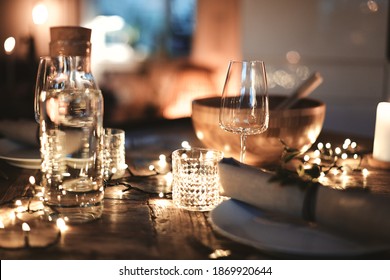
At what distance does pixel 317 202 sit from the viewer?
29.7 inches

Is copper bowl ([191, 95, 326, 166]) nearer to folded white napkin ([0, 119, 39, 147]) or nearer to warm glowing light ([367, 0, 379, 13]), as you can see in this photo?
folded white napkin ([0, 119, 39, 147])

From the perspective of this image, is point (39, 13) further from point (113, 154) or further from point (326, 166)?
→ point (326, 166)

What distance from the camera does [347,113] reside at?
3.17m

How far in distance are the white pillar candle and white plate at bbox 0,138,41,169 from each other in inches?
28.2

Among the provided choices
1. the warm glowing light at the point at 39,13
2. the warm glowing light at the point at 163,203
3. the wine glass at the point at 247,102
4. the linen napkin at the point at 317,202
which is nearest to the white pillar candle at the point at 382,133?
the wine glass at the point at 247,102

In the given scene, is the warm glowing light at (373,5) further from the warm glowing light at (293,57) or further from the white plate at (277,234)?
the white plate at (277,234)

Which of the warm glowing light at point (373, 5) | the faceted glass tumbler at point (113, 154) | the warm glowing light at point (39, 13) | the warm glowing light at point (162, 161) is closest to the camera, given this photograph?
the faceted glass tumbler at point (113, 154)

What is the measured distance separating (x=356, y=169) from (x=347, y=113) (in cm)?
209

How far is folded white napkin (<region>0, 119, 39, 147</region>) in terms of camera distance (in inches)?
48.2

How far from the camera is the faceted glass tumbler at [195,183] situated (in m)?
0.89

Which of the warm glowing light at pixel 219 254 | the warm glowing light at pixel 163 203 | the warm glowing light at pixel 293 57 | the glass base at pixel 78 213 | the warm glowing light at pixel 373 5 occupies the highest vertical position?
the warm glowing light at pixel 373 5

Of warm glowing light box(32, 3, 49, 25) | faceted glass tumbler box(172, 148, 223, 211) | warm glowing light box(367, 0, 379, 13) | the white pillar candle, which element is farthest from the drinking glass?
warm glowing light box(367, 0, 379, 13)

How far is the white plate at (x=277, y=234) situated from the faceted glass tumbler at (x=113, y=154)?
0.30 metres

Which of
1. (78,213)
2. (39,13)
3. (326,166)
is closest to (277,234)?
(78,213)
